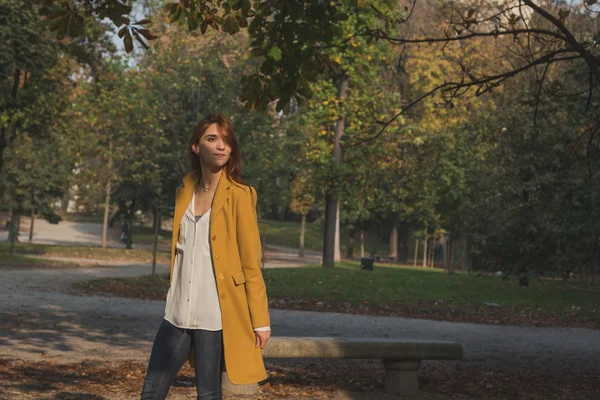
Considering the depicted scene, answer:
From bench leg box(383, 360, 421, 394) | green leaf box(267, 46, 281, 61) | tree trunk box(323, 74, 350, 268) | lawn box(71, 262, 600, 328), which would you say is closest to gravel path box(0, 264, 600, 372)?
lawn box(71, 262, 600, 328)

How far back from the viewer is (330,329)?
14289 mm

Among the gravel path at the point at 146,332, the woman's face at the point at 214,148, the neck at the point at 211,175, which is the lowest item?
the gravel path at the point at 146,332

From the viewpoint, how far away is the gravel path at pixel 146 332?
11156 millimetres

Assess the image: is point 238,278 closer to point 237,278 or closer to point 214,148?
point 237,278

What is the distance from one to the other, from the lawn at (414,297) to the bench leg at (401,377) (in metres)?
8.78

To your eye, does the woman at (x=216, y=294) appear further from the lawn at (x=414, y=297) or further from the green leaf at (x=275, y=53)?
the lawn at (x=414, y=297)

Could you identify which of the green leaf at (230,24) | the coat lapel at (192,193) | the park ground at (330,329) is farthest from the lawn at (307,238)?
the coat lapel at (192,193)

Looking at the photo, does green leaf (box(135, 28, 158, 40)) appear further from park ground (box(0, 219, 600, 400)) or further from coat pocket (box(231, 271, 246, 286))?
coat pocket (box(231, 271, 246, 286))

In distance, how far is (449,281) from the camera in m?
23.6

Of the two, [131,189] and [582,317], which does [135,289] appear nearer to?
[582,317]

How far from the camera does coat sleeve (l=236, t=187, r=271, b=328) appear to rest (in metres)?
4.64

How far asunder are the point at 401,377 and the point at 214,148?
4457 millimetres

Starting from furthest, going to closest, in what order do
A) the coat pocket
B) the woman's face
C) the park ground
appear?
1. the park ground
2. the woman's face
3. the coat pocket

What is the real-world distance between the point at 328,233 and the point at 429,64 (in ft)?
51.6
